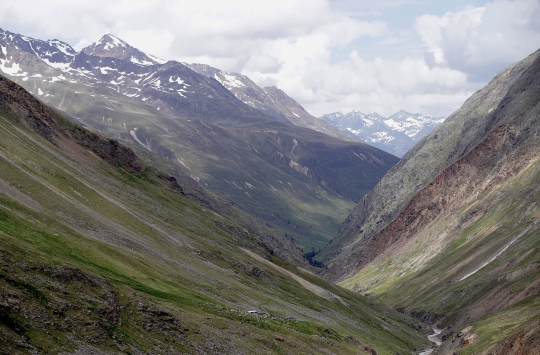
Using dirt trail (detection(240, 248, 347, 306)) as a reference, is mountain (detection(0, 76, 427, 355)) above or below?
above

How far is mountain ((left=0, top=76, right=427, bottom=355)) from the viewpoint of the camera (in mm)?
51500

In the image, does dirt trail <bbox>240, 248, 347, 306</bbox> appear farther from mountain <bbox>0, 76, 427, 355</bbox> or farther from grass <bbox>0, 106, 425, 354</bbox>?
grass <bbox>0, 106, 425, 354</bbox>

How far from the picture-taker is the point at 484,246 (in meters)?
196

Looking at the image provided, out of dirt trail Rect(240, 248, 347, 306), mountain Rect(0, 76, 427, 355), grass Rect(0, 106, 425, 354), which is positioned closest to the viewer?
mountain Rect(0, 76, 427, 355)

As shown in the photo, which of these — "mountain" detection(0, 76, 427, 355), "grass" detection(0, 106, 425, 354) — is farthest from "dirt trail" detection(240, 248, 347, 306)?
"grass" detection(0, 106, 425, 354)

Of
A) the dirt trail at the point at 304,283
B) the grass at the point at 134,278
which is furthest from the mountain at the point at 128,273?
the dirt trail at the point at 304,283

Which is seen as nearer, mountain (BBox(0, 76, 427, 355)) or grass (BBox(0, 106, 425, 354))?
mountain (BBox(0, 76, 427, 355))

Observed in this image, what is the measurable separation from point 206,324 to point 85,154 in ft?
332

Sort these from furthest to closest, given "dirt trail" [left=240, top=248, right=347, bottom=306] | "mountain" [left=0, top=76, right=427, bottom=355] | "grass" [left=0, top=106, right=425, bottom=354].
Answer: "dirt trail" [left=240, top=248, right=347, bottom=306], "grass" [left=0, top=106, right=425, bottom=354], "mountain" [left=0, top=76, right=427, bottom=355]

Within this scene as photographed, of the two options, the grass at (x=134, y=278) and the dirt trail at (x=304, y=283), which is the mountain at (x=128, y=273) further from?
the dirt trail at (x=304, y=283)

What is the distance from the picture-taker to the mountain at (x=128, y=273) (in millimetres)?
51500

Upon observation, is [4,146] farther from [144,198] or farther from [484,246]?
[484,246]

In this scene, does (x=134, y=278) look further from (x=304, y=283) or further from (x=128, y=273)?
(x=304, y=283)

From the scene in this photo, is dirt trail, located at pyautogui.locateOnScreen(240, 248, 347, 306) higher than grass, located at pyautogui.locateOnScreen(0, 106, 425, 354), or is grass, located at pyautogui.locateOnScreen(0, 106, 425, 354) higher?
grass, located at pyautogui.locateOnScreen(0, 106, 425, 354)
